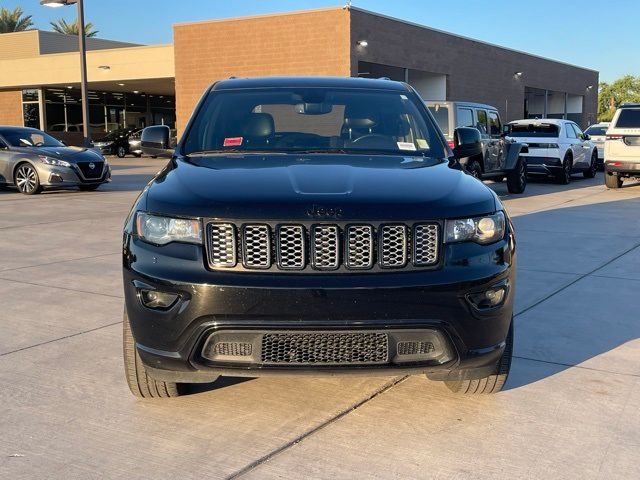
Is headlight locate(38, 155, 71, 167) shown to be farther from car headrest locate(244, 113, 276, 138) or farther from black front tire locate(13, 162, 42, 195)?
car headrest locate(244, 113, 276, 138)

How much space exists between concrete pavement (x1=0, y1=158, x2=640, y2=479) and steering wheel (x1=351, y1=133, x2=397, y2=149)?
4.72ft

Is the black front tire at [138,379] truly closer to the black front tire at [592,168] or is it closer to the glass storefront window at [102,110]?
the black front tire at [592,168]

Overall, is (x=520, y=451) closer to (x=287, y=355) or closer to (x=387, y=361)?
(x=387, y=361)

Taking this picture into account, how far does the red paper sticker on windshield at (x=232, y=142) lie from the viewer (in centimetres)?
439

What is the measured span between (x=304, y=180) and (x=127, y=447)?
4.83 ft

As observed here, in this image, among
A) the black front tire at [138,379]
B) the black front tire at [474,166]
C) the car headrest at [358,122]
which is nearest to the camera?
the black front tire at [138,379]

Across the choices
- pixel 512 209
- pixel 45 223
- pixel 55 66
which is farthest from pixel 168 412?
pixel 55 66

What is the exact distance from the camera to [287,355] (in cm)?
311

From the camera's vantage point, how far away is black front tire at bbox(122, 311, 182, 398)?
3625mm

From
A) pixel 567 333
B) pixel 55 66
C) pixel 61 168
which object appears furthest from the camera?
pixel 55 66

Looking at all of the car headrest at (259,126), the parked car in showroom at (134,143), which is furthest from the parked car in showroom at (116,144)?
the car headrest at (259,126)

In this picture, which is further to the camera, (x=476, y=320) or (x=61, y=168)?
(x=61, y=168)

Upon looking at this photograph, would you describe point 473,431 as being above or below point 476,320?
below

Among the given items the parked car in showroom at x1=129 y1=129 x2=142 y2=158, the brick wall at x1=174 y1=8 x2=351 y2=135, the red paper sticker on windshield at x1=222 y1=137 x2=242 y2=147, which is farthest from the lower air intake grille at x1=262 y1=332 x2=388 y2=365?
the parked car in showroom at x1=129 y1=129 x2=142 y2=158
